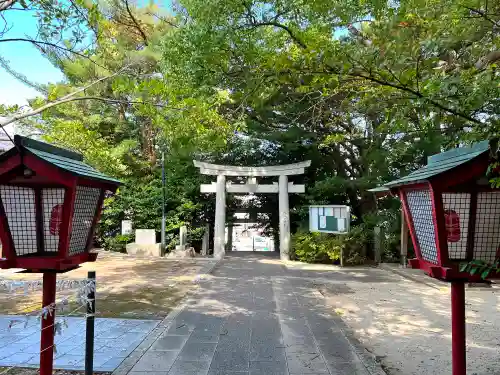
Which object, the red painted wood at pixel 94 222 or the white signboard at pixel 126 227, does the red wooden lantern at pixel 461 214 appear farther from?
the white signboard at pixel 126 227

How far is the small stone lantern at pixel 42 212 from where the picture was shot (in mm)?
2635

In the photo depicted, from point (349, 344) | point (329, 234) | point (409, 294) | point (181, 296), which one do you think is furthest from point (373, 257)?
point (349, 344)

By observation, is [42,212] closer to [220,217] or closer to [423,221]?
[423,221]

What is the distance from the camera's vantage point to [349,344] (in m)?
4.77

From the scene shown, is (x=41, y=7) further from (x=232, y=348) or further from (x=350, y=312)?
(x=350, y=312)

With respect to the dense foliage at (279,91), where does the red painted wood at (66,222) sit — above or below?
below

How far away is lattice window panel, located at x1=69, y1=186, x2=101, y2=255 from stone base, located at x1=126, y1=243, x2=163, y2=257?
12.2 meters

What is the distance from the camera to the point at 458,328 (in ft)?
9.30

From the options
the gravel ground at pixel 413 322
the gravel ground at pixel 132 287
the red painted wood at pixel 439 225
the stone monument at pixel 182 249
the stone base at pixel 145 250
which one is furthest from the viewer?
the stone base at pixel 145 250

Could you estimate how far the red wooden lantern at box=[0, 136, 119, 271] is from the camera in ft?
8.67

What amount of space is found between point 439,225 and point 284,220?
12406mm

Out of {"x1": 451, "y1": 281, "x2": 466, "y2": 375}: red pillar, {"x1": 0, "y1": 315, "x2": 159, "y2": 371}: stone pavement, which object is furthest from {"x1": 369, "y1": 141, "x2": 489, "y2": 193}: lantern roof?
{"x1": 0, "y1": 315, "x2": 159, "y2": 371}: stone pavement

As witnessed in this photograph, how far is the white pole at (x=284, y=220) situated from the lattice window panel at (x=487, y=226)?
12.2 m

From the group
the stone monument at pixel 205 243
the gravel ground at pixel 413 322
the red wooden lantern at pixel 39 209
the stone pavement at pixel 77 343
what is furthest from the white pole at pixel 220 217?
the red wooden lantern at pixel 39 209
